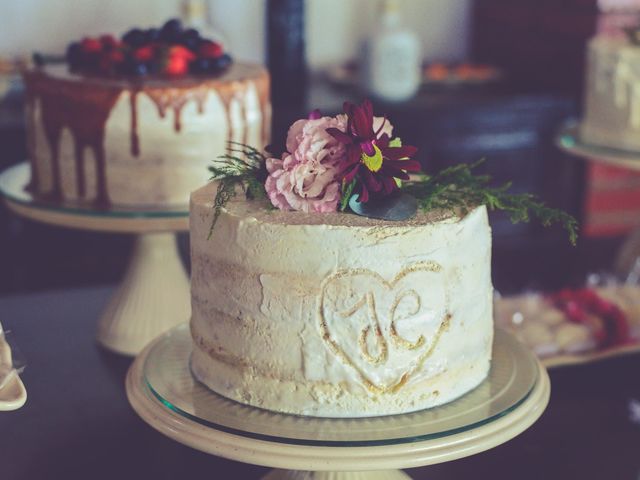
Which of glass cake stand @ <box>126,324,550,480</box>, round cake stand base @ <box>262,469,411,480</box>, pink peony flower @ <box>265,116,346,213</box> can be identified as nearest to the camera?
glass cake stand @ <box>126,324,550,480</box>

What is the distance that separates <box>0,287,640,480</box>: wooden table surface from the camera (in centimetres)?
142

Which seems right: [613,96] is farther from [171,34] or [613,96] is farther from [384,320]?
[384,320]

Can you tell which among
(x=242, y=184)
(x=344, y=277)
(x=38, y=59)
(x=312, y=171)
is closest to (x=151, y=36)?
(x=38, y=59)

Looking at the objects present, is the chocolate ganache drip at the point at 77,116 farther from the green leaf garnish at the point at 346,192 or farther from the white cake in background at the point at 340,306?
the green leaf garnish at the point at 346,192

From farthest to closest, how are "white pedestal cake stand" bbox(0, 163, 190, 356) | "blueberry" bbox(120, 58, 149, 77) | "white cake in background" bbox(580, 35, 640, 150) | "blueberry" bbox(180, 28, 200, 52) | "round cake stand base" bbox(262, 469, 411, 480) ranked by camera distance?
"white cake in background" bbox(580, 35, 640, 150), "blueberry" bbox(180, 28, 200, 52), "blueberry" bbox(120, 58, 149, 77), "white pedestal cake stand" bbox(0, 163, 190, 356), "round cake stand base" bbox(262, 469, 411, 480)

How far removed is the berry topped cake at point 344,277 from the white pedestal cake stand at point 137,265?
19.9 inches

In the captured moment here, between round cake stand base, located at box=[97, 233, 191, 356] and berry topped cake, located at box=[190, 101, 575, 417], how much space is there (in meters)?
0.62

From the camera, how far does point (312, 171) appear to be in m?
1.25

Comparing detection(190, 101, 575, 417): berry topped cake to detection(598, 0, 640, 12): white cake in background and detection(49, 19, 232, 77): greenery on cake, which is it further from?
detection(598, 0, 640, 12): white cake in background

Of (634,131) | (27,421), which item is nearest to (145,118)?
(27,421)

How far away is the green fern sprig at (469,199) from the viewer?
129cm

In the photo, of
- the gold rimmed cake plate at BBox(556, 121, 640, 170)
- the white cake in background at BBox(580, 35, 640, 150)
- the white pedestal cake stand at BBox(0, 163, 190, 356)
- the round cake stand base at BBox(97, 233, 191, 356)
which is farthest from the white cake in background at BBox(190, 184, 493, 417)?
the white cake in background at BBox(580, 35, 640, 150)

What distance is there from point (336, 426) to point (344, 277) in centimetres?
18

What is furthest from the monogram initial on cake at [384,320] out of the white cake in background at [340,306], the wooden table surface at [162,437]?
the wooden table surface at [162,437]
